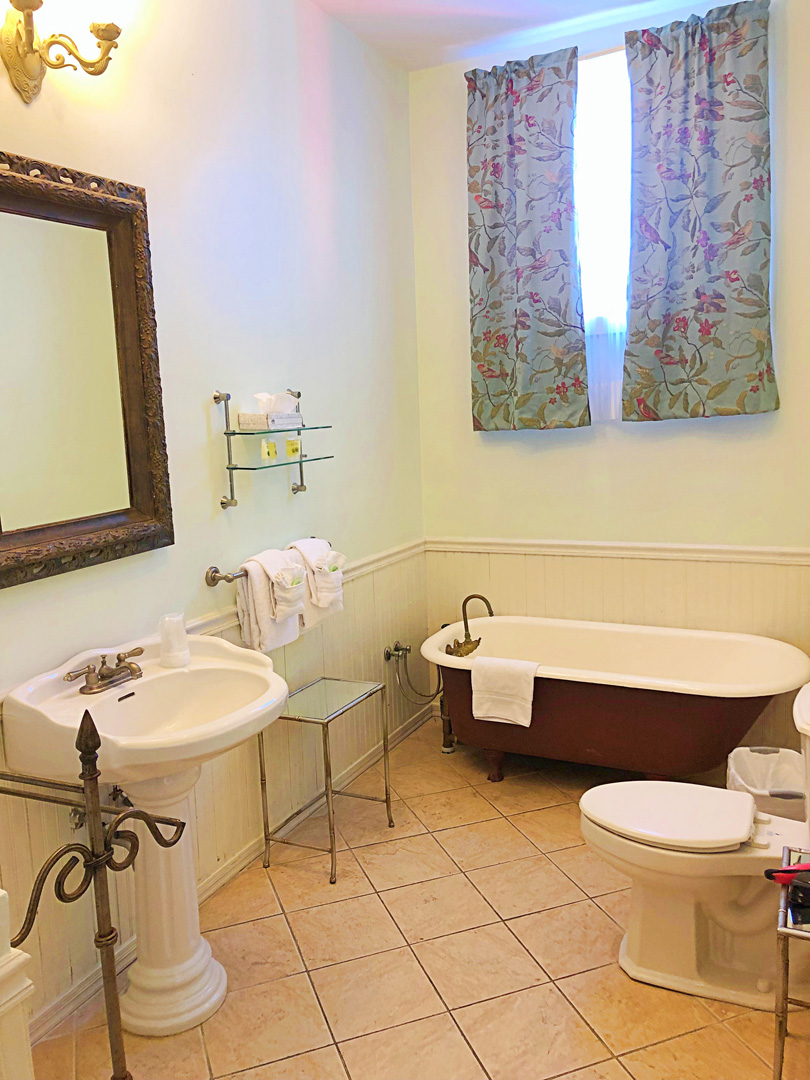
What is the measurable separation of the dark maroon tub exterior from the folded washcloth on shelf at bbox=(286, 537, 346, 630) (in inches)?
26.3

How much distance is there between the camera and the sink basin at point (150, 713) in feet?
→ 6.23

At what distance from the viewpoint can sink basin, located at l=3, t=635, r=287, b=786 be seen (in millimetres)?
1897

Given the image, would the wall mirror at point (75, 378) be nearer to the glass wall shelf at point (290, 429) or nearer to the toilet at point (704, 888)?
the glass wall shelf at point (290, 429)

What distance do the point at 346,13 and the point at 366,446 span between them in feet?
5.10

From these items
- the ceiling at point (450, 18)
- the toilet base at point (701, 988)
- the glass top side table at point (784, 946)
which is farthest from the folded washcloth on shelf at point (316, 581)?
the ceiling at point (450, 18)

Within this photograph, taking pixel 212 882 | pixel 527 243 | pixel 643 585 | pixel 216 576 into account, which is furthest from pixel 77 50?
pixel 643 585

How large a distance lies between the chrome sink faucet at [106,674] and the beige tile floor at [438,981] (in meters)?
0.83

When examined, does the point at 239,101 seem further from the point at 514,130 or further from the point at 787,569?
the point at 787,569

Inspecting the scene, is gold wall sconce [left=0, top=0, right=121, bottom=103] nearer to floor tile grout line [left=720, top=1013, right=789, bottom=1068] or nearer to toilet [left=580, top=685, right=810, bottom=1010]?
toilet [left=580, top=685, right=810, bottom=1010]

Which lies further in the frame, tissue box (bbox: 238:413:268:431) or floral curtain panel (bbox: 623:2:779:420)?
floral curtain panel (bbox: 623:2:779:420)

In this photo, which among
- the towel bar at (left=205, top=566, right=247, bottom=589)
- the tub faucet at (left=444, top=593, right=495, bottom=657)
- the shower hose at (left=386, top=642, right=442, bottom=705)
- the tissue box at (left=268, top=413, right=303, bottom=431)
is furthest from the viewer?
the shower hose at (left=386, top=642, right=442, bottom=705)

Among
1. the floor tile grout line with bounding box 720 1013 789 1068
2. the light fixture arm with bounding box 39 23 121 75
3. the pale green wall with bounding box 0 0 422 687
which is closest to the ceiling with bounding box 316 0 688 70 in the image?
the pale green wall with bounding box 0 0 422 687

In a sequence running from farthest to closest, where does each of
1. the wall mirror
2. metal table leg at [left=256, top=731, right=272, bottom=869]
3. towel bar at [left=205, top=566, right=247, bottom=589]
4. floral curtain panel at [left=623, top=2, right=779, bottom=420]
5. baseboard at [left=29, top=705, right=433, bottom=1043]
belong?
floral curtain panel at [left=623, top=2, right=779, bottom=420], metal table leg at [left=256, top=731, right=272, bottom=869], towel bar at [left=205, top=566, right=247, bottom=589], baseboard at [left=29, top=705, right=433, bottom=1043], the wall mirror

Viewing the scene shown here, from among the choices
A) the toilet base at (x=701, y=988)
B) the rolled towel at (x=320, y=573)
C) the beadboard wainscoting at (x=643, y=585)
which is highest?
the rolled towel at (x=320, y=573)
